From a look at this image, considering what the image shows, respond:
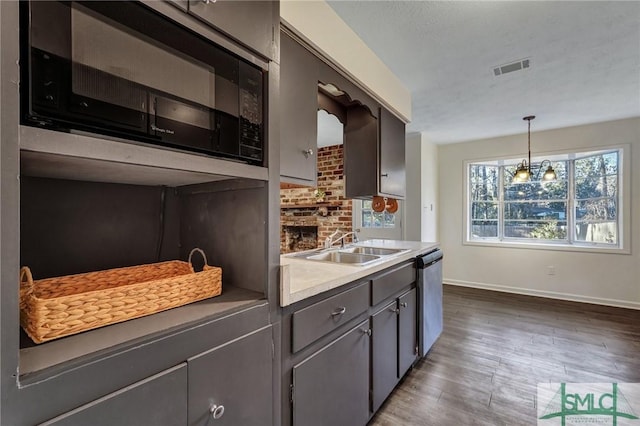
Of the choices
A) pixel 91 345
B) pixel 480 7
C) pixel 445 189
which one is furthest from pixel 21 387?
pixel 445 189

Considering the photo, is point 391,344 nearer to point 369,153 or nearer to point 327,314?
point 327,314

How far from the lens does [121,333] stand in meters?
0.69

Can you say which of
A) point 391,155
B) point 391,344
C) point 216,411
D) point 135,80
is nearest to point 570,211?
point 391,155

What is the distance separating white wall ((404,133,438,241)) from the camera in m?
4.46

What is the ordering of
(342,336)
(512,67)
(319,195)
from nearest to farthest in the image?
(342,336)
(512,67)
(319,195)

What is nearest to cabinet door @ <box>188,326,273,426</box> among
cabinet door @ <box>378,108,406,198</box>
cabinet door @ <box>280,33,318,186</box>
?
cabinet door @ <box>280,33,318,186</box>

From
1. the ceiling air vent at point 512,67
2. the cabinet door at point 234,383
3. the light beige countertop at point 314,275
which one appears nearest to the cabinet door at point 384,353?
the light beige countertop at point 314,275

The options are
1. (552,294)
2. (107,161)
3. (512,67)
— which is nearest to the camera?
(107,161)

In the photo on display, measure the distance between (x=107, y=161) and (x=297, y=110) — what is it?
920 mm

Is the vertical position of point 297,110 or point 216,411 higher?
point 297,110

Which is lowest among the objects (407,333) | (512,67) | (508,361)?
(508,361)

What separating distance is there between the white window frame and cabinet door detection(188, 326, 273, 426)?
4815mm

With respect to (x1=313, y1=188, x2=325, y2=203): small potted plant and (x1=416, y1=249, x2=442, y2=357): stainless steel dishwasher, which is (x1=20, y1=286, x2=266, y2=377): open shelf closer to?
(x1=416, y1=249, x2=442, y2=357): stainless steel dishwasher

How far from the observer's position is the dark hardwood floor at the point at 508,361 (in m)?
1.87
